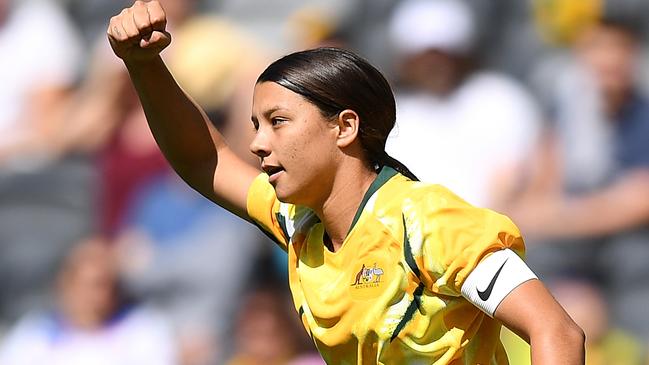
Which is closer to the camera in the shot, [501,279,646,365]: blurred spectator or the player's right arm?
the player's right arm

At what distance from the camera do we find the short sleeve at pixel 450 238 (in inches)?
126

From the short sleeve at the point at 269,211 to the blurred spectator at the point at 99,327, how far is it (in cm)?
324

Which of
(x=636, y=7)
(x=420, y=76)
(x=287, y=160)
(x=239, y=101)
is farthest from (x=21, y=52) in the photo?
(x=287, y=160)

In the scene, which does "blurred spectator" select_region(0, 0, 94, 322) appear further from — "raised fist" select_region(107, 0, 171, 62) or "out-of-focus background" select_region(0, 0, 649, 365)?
"raised fist" select_region(107, 0, 171, 62)

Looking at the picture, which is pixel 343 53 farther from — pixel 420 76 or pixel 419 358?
pixel 420 76

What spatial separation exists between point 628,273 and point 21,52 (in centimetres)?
396

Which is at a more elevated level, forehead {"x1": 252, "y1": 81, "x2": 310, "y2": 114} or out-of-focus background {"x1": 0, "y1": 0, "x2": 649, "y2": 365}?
forehead {"x1": 252, "y1": 81, "x2": 310, "y2": 114}

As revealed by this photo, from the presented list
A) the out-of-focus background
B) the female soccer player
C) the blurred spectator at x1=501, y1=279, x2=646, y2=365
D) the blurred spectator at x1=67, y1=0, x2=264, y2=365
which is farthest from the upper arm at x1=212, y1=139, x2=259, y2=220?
the blurred spectator at x1=67, y1=0, x2=264, y2=365

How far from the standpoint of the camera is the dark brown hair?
11.4 feet

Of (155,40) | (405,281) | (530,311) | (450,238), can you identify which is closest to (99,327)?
(155,40)

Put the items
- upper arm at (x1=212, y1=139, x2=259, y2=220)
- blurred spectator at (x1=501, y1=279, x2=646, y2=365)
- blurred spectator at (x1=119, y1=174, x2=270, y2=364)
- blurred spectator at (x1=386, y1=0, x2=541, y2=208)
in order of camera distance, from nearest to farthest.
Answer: upper arm at (x1=212, y1=139, x2=259, y2=220) < blurred spectator at (x1=501, y1=279, x2=646, y2=365) < blurred spectator at (x1=386, y1=0, x2=541, y2=208) < blurred spectator at (x1=119, y1=174, x2=270, y2=364)

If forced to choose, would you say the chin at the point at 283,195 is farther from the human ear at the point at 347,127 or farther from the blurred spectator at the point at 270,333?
the blurred spectator at the point at 270,333

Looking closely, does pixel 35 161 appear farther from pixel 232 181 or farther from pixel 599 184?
pixel 232 181

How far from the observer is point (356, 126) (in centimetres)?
351
